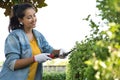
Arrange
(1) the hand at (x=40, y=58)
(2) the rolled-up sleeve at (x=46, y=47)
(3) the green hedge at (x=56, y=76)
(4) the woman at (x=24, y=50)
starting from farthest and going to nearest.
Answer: (3) the green hedge at (x=56, y=76) < (2) the rolled-up sleeve at (x=46, y=47) < (4) the woman at (x=24, y=50) < (1) the hand at (x=40, y=58)

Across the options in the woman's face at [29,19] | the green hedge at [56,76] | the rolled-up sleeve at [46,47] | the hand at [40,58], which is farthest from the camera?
the green hedge at [56,76]

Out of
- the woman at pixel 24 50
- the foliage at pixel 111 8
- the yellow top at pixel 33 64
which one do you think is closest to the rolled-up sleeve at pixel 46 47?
the woman at pixel 24 50

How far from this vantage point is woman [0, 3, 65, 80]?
4887mm

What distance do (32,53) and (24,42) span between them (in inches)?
6.6

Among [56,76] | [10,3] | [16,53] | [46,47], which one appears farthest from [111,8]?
[56,76]

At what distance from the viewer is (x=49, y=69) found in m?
17.2

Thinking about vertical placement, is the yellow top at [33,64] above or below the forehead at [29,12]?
below

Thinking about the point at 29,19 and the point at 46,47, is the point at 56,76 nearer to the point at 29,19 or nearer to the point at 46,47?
the point at 46,47

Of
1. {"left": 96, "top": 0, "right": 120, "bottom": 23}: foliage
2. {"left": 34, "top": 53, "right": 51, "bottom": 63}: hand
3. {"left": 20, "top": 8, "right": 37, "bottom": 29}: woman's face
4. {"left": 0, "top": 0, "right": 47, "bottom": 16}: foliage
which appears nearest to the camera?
{"left": 96, "top": 0, "right": 120, "bottom": 23}: foliage

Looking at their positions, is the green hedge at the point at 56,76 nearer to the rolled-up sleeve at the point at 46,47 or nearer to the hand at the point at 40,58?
the rolled-up sleeve at the point at 46,47

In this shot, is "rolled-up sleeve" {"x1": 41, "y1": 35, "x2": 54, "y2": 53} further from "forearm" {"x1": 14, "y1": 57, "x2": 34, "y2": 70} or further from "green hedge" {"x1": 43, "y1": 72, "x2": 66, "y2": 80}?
"green hedge" {"x1": 43, "y1": 72, "x2": 66, "y2": 80}

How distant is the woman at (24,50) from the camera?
4887mm

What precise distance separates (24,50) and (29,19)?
0.38m

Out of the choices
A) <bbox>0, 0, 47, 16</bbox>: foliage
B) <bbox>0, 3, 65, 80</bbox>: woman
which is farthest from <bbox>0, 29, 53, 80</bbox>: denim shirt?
<bbox>0, 0, 47, 16</bbox>: foliage
